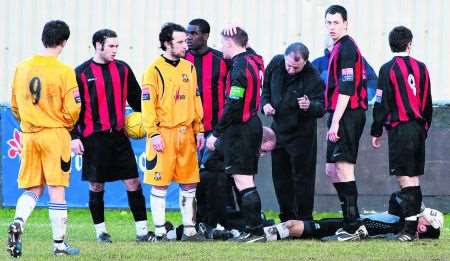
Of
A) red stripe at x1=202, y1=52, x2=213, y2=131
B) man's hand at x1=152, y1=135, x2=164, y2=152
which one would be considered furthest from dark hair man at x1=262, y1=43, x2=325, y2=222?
man's hand at x1=152, y1=135, x2=164, y2=152

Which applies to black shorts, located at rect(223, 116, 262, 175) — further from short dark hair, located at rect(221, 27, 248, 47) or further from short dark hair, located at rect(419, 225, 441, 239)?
short dark hair, located at rect(419, 225, 441, 239)

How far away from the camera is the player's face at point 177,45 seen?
13.1 metres

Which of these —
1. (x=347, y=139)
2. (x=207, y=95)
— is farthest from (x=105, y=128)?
(x=347, y=139)

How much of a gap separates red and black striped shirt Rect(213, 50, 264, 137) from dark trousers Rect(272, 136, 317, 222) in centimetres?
67

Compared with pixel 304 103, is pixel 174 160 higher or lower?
lower

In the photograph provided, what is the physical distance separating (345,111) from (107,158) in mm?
2293

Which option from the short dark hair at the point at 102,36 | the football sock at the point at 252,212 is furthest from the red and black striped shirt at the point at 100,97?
the football sock at the point at 252,212

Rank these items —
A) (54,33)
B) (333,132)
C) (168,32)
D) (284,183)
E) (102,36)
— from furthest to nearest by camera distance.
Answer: (284,183) → (102,36) → (168,32) → (333,132) → (54,33)

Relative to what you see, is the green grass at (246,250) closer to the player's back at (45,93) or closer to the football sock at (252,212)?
the football sock at (252,212)

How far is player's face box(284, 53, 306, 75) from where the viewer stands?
43.1 ft

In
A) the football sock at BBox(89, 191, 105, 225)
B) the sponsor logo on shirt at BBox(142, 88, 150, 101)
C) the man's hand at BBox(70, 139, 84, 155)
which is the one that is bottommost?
the football sock at BBox(89, 191, 105, 225)

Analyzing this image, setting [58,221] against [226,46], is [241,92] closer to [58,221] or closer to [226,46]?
[226,46]

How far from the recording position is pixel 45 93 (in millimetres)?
11430

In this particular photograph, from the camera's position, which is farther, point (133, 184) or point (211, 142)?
point (133, 184)
